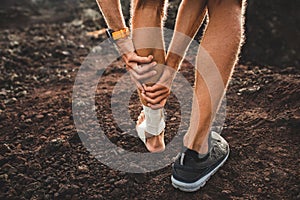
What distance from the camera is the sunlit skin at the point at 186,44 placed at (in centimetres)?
182

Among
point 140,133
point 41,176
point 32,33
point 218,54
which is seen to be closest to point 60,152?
point 41,176

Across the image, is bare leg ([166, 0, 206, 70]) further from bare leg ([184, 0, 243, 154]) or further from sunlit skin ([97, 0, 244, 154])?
bare leg ([184, 0, 243, 154])

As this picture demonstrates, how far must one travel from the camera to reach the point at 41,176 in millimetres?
2170

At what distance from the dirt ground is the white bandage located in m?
0.18

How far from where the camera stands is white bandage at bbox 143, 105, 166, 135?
6.86 ft

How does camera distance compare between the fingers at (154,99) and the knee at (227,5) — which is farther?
the fingers at (154,99)

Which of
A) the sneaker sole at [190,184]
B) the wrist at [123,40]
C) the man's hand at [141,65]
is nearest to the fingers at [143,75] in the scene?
the man's hand at [141,65]

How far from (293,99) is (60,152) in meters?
1.27

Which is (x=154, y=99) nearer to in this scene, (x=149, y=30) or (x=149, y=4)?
(x=149, y=30)

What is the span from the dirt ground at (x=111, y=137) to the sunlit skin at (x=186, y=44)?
28 cm

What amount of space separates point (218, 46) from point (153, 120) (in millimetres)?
487

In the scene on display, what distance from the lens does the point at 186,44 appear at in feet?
6.72

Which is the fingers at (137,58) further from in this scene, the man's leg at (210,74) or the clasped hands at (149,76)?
the man's leg at (210,74)

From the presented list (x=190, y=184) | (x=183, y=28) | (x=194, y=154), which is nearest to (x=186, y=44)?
(x=183, y=28)
